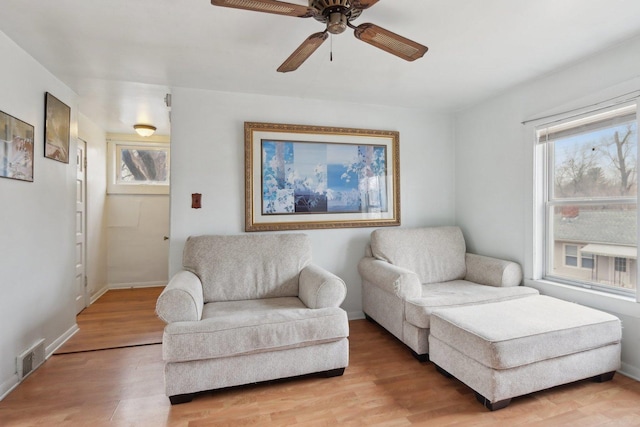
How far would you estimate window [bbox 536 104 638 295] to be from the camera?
2.24m

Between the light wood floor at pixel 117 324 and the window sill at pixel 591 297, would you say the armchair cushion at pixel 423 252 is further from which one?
the light wood floor at pixel 117 324

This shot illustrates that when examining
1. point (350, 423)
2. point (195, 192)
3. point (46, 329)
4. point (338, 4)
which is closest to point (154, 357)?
point (46, 329)

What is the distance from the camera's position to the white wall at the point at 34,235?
207 centimetres

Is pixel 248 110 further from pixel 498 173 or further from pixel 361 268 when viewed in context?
pixel 498 173

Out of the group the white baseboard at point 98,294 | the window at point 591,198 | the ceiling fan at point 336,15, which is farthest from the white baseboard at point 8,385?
the window at point 591,198

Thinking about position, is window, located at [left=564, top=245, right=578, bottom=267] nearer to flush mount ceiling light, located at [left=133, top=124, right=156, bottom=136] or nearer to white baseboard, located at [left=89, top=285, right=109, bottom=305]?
flush mount ceiling light, located at [left=133, top=124, right=156, bottom=136]

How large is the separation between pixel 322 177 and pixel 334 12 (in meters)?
1.83

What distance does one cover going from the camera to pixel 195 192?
295 cm

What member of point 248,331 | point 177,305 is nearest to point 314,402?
point 248,331

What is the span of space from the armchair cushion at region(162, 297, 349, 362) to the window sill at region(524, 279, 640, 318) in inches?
69.1

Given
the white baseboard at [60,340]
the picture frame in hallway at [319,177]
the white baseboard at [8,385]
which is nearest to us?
the white baseboard at [8,385]

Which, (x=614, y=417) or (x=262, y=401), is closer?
(x=614, y=417)

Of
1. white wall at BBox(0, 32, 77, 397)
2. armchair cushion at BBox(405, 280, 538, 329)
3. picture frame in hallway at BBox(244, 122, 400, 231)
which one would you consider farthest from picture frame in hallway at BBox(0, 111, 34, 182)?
armchair cushion at BBox(405, 280, 538, 329)

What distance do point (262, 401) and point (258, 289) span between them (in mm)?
864
